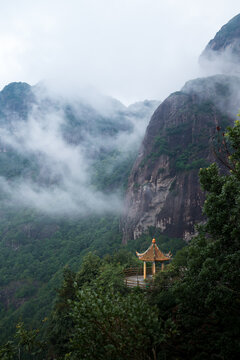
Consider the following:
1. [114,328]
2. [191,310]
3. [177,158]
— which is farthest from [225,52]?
[114,328]

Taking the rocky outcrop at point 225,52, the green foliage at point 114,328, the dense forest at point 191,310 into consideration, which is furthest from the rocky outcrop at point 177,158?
the green foliage at point 114,328

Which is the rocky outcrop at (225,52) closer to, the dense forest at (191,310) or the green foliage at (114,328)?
the dense forest at (191,310)

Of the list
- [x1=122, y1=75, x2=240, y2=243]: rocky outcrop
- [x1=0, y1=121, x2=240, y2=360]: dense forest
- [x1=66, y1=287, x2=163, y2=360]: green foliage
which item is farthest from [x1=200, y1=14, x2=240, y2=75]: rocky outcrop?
[x1=66, y1=287, x2=163, y2=360]: green foliage

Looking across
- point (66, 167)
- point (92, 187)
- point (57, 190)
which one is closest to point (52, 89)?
point (66, 167)

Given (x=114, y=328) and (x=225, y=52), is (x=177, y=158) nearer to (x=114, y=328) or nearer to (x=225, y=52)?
(x=225, y=52)

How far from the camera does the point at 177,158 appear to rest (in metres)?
49.6

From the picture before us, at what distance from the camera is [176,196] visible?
44344mm

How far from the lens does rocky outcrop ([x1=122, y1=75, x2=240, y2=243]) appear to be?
43031 mm

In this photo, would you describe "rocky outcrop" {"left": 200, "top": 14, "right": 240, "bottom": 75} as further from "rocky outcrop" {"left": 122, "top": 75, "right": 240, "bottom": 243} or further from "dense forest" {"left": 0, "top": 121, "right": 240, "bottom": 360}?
"dense forest" {"left": 0, "top": 121, "right": 240, "bottom": 360}

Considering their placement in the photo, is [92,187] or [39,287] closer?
[39,287]

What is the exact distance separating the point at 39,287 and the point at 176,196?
3879 centimetres

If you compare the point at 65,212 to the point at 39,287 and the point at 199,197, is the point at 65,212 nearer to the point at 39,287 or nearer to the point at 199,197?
the point at 39,287

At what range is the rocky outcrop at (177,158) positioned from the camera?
141 ft

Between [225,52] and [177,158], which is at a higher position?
[225,52]
